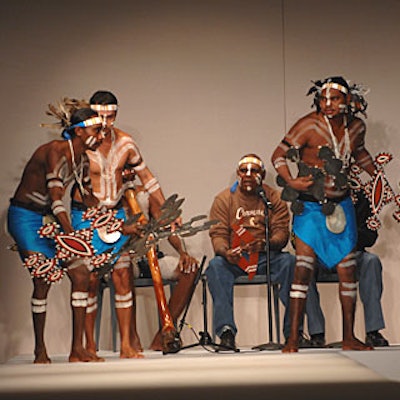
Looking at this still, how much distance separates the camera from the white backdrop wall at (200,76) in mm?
8516

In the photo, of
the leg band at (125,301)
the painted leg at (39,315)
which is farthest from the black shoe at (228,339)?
the painted leg at (39,315)

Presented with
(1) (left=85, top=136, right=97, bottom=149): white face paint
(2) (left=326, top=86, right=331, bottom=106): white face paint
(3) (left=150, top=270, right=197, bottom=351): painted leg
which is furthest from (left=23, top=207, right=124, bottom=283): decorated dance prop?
(2) (left=326, top=86, right=331, bottom=106): white face paint

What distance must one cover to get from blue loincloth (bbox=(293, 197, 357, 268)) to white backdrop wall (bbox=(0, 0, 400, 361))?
5.94ft

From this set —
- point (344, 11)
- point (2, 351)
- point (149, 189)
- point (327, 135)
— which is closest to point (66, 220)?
point (149, 189)

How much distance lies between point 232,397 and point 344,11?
19.0 feet

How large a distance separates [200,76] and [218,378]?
187 inches

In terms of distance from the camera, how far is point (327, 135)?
6828 millimetres

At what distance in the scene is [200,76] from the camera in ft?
28.4

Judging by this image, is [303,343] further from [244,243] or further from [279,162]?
[279,162]

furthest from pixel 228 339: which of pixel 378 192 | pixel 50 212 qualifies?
pixel 50 212

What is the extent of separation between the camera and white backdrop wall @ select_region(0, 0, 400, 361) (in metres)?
8.52

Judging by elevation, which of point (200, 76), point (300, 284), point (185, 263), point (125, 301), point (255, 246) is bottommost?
point (125, 301)

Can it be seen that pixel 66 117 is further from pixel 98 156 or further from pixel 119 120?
pixel 119 120

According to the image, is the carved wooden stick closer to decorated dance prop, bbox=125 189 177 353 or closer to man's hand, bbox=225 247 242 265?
decorated dance prop, bbox=125 189 177 353
